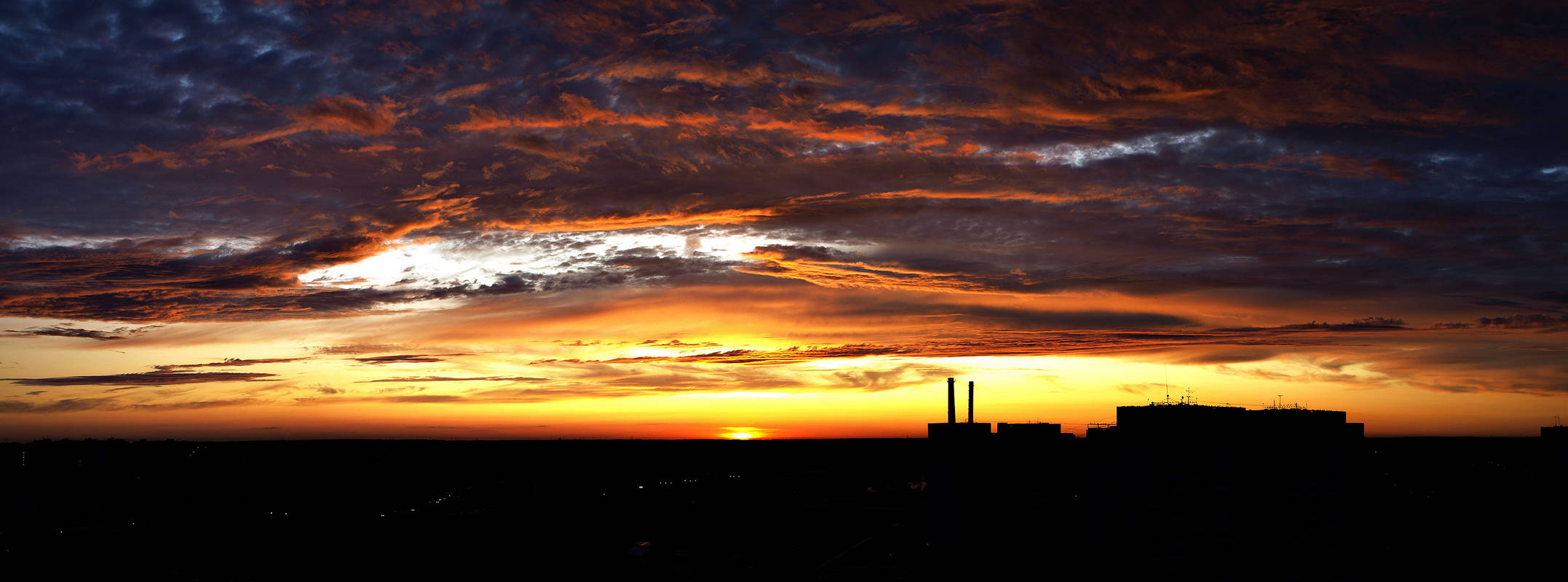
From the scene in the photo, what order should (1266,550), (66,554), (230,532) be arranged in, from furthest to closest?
1. (230,532)
2. (1266,550)
3. (66,554)

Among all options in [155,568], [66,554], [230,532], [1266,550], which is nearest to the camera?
[155,568]

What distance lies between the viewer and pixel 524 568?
472 ft

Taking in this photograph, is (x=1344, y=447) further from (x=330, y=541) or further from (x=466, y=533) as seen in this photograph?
(x=330, y=541)

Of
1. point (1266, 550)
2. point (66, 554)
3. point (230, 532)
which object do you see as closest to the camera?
point (66, 554)

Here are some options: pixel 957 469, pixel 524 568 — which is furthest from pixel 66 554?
pixel 957 469

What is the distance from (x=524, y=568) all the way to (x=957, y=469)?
88.6 metres

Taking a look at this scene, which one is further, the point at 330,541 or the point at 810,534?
the point at 810,534

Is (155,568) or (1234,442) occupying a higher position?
(1234,442)

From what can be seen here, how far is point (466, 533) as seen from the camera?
18562 centimetres

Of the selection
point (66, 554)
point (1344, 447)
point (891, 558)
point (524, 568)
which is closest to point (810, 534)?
point (891, 558)

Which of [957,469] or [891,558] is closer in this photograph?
[891,558]

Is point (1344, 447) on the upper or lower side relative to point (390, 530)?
upper

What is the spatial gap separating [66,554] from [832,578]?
13097cm

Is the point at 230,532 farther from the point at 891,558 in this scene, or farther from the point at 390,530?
the point at 891,558
